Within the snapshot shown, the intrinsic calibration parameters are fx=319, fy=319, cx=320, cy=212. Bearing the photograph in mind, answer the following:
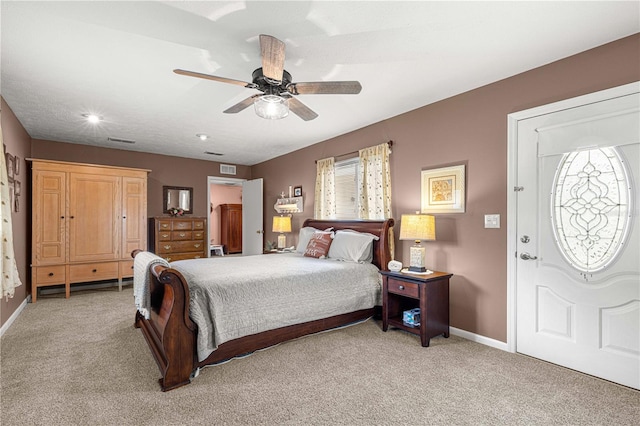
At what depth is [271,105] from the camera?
2.48 meters

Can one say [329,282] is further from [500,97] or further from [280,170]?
[280,170]

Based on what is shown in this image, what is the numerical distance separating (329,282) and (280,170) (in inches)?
141

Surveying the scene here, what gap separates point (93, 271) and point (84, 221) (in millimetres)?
810

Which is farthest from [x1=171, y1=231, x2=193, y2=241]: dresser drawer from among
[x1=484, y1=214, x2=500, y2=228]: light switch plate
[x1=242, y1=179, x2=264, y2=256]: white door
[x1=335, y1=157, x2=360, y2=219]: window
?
[x1=484, y1=214, x2=500, y2=228]: light switch plate

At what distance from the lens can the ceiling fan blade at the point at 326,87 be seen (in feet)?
7.55

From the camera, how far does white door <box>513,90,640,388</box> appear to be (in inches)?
90.1

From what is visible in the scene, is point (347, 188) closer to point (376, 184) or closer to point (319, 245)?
point (376, 184)

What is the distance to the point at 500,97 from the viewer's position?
3.01m

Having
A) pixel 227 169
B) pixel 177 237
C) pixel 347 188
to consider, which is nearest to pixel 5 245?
pixel 177 237

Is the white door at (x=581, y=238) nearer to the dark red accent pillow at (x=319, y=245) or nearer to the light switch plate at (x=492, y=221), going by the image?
the light switch plate at (x=492, y=221)

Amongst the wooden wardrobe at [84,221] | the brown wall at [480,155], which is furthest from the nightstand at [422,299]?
the wooden wardrobe at [84,221]

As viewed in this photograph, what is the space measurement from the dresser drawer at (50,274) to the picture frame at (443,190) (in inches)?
209

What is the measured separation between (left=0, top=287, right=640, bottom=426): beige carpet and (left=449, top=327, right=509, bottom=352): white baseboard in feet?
0.27

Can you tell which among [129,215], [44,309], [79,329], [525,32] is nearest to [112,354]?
[79,329]
